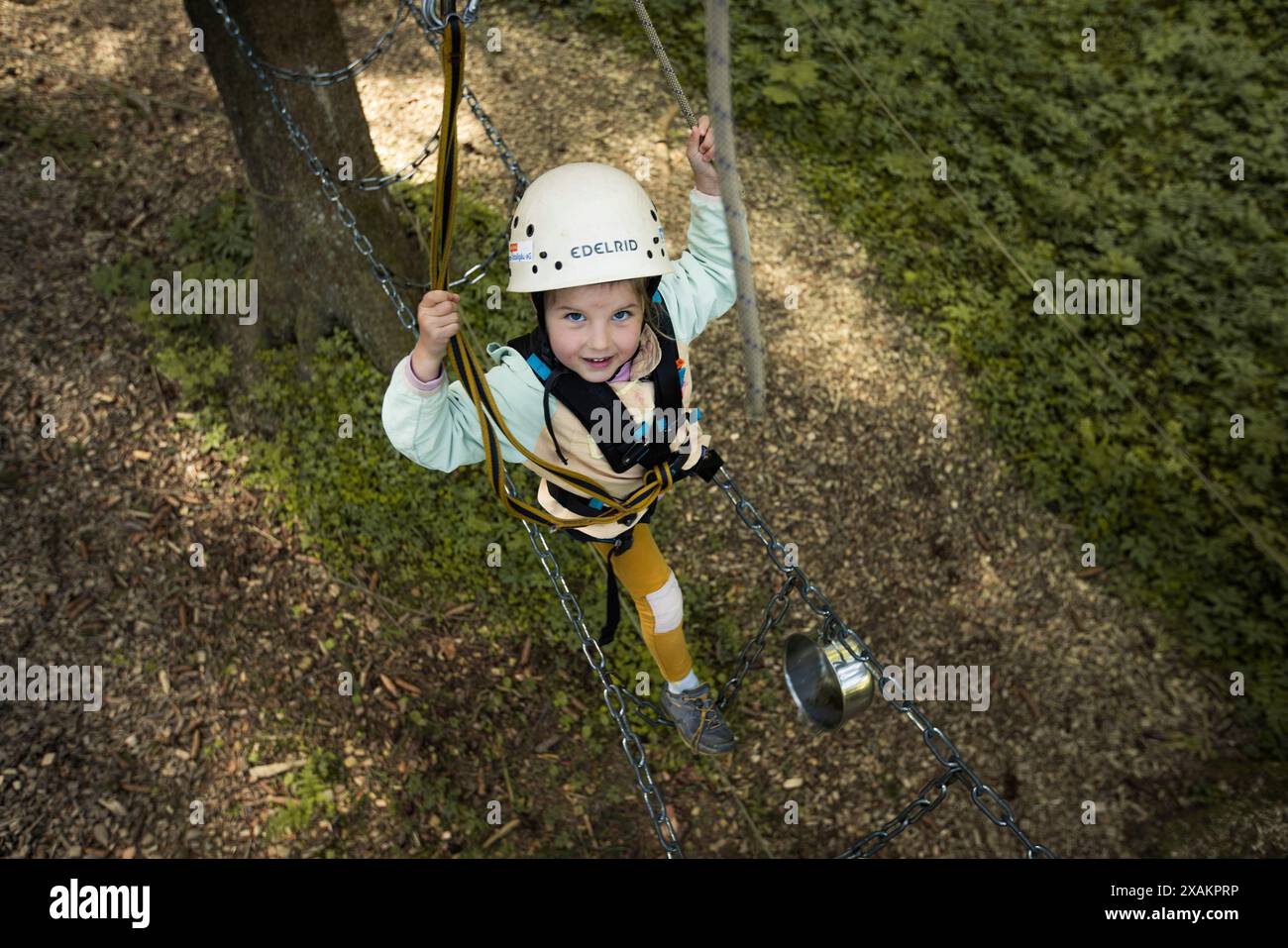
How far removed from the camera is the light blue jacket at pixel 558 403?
Result: 2.26 m

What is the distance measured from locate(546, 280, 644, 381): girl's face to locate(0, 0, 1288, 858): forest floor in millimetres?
2428

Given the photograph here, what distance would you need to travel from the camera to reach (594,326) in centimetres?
235

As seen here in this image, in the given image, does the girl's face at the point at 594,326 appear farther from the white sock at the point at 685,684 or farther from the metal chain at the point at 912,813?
the white sock at the point at 685,684

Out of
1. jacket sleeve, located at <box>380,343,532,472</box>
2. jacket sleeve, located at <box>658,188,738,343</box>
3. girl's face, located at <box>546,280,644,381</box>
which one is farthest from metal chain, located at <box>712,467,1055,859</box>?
jacket sleeve, located at <box>380,343,532,472</box>

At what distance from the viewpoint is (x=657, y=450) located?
258 centimetres

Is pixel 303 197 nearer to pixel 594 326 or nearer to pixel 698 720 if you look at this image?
pixel 594 326

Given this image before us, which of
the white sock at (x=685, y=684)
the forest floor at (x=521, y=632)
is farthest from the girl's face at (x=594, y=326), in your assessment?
the forest floor at (x=521, y=632)

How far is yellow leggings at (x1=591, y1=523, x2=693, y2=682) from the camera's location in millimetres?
3137

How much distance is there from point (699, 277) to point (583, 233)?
0.59 metres

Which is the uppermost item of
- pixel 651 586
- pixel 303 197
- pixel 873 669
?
pixel 303 197

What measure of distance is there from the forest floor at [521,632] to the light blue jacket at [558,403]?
6.81ft

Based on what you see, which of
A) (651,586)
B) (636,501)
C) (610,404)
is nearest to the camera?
(610,404)

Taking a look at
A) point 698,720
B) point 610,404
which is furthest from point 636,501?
point 698,720

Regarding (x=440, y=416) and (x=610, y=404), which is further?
(x=610, y=404)
